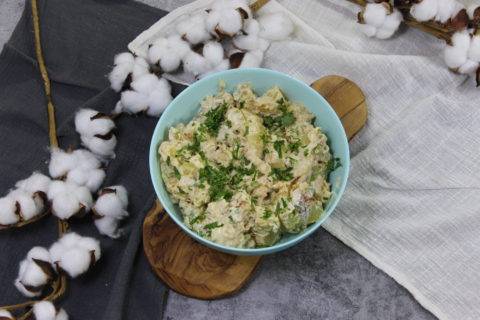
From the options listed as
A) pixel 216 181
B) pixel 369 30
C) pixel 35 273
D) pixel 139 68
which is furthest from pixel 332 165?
pixel 35 273

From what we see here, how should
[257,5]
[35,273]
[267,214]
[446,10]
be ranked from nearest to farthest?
[267,214]
[35,273]
[446,10]
[257,5]

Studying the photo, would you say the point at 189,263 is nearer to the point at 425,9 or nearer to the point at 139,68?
the point at 139,68

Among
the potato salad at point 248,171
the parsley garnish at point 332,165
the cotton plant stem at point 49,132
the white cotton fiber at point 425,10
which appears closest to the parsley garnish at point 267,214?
the potato salad at point 248,171

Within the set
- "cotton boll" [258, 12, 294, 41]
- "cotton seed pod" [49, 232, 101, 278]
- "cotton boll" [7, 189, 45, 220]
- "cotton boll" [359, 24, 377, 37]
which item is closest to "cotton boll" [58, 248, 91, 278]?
"cotton seed pod" [49, 232, 101, 278]

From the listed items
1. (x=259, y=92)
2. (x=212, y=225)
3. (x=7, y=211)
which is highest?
(x=259, y=92)

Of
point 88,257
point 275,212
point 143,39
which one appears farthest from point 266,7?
point 88,257

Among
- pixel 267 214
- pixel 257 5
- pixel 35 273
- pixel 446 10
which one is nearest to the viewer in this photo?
pixel 267 214

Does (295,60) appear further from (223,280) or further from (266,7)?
(223,280)
